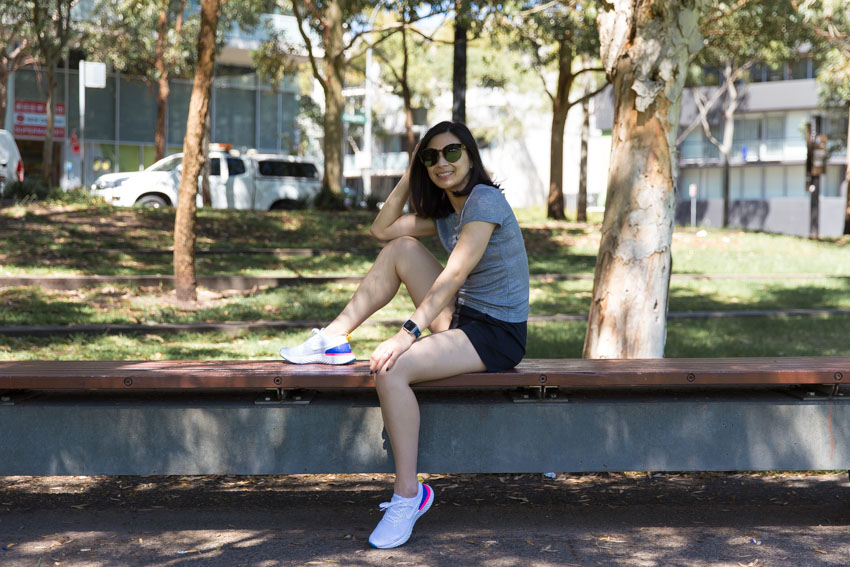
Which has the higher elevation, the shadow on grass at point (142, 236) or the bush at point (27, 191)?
the bush at point (27, 191)

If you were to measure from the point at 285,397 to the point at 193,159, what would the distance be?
22.0ft

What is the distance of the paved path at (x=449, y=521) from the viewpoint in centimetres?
378

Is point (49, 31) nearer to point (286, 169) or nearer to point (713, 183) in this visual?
point (286, 169)

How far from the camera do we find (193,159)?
10250 mm

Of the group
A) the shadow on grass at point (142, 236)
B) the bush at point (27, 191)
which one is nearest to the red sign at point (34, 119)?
the bush at point (27, 191)

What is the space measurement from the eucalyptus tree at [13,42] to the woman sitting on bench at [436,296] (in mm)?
19384

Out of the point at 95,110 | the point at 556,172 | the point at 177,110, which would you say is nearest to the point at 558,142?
the point at 556,172

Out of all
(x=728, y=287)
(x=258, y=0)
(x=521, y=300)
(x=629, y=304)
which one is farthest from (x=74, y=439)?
(x=258, y=0)

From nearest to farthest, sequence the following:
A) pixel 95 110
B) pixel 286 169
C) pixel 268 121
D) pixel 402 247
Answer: pixel 402 247
pixel 286 169
pixel 95 110
pixel 268 121

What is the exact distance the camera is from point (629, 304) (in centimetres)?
595

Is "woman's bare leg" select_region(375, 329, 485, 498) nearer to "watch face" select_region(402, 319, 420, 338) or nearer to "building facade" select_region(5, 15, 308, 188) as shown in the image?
"watch face" select_region(402, 319, 420, 338)

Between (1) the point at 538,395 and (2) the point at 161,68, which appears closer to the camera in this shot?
(1) the point at 538,395

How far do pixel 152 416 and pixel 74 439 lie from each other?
0.32 m

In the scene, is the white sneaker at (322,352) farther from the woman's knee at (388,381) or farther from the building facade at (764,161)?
the building facade at (764,161)
